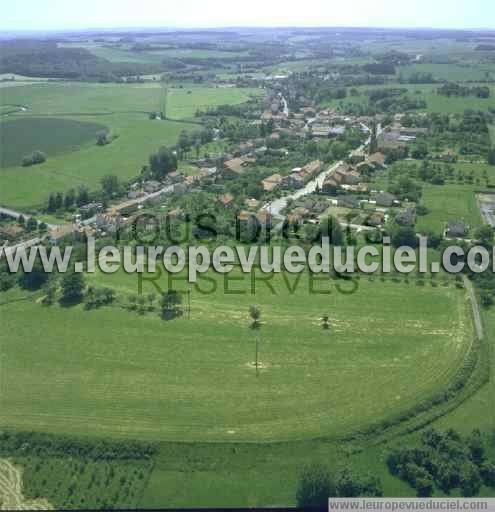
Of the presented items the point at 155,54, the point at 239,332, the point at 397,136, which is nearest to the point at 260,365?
the point at 239,332

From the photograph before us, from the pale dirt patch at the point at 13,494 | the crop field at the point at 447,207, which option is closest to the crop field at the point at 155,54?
the crop field at the point at 447,207

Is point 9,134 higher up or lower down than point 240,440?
higher up

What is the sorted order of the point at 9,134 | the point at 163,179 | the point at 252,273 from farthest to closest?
the point at 9,134 < the point at 163,179 < the point at 252,273

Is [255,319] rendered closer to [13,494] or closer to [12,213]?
[13,494]

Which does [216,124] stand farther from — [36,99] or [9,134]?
[36,99]

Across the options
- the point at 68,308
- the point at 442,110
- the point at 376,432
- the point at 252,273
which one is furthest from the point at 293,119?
the point at 376,432

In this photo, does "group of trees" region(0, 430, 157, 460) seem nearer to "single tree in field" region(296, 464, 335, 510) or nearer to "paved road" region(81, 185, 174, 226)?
"single tree in field" region(296, 464, 335, 510)
